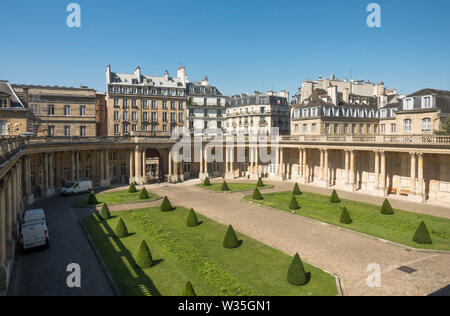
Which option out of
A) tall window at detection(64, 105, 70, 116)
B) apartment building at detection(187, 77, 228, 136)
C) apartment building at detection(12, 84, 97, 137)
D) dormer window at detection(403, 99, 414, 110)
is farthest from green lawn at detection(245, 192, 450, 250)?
tall window at detection(64, 105, 70, 116)

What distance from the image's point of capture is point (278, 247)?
22969 millimetres

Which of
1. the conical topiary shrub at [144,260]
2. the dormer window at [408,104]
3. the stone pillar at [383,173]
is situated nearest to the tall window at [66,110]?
the conical topiary shrub at [144,260]

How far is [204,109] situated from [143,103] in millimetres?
13974

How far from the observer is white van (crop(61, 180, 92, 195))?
42406 mm

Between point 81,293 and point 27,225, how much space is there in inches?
336

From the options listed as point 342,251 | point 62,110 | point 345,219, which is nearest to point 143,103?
point 62,110

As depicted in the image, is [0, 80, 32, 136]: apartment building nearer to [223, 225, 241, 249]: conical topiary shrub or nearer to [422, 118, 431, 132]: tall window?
[223, 225, 241, 249]: conical topiary shrub

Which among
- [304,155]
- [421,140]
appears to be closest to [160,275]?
[421,140]

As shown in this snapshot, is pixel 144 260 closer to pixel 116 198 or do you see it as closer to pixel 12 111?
pixel 116 198

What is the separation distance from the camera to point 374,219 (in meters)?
30.4

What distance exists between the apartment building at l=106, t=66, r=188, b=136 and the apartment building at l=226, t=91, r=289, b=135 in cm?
1276

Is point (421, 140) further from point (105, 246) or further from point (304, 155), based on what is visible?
point (105, 246)

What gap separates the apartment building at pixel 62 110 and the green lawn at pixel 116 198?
1857 cm

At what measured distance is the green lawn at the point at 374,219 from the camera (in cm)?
2502
